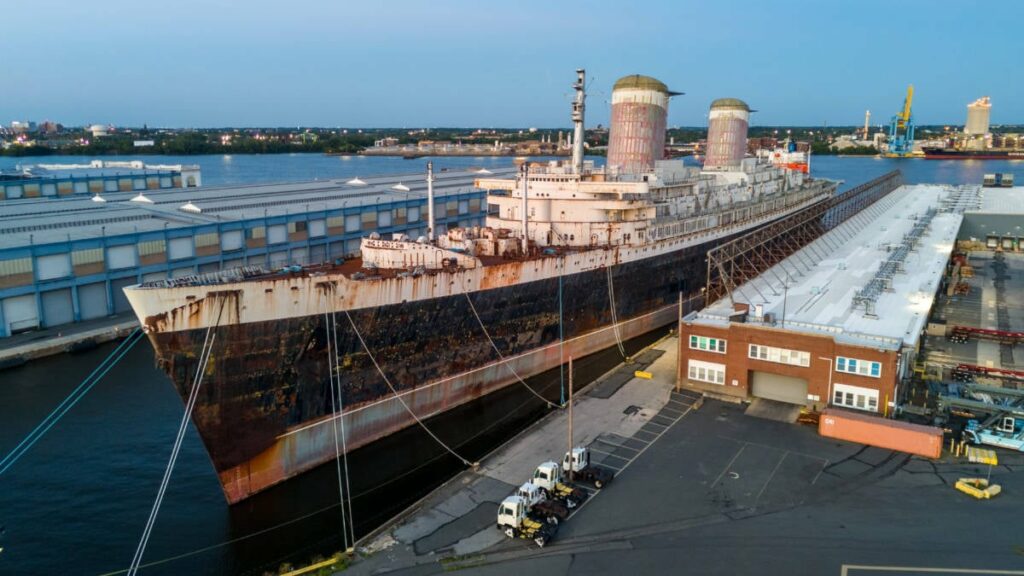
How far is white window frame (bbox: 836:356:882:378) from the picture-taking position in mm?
22281

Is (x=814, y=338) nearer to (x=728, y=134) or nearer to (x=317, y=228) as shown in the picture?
(x=728, y=134)

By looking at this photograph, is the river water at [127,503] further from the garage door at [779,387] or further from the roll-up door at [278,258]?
the roll-up door at [278,258]

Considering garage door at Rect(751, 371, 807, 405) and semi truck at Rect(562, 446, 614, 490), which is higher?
garage door at Rect(751, 371, 807, 405)

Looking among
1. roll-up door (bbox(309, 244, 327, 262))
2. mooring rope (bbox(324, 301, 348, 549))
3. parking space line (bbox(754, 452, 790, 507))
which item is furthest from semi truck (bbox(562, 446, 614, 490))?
roll-up door (bbox(309, 244, 327, 262))

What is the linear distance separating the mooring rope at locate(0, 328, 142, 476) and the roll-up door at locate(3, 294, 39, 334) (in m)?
5.00

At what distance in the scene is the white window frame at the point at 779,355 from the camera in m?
23.4

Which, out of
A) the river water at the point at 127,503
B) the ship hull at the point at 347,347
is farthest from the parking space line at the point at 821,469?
the river water at the point at 127,503

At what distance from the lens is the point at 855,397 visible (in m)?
22.7

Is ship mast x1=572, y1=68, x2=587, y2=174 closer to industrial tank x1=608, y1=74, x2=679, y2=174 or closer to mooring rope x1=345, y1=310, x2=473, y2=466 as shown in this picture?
industrial tank x1=608, y1=74, x2=679, y2=174

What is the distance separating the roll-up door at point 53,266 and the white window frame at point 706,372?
1257 inches

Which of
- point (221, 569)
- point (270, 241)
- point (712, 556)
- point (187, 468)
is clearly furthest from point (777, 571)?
point (270, 241)

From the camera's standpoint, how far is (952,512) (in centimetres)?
1689

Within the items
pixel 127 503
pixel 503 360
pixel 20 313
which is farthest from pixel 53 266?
pixel 503 360

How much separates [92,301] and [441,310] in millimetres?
24562
